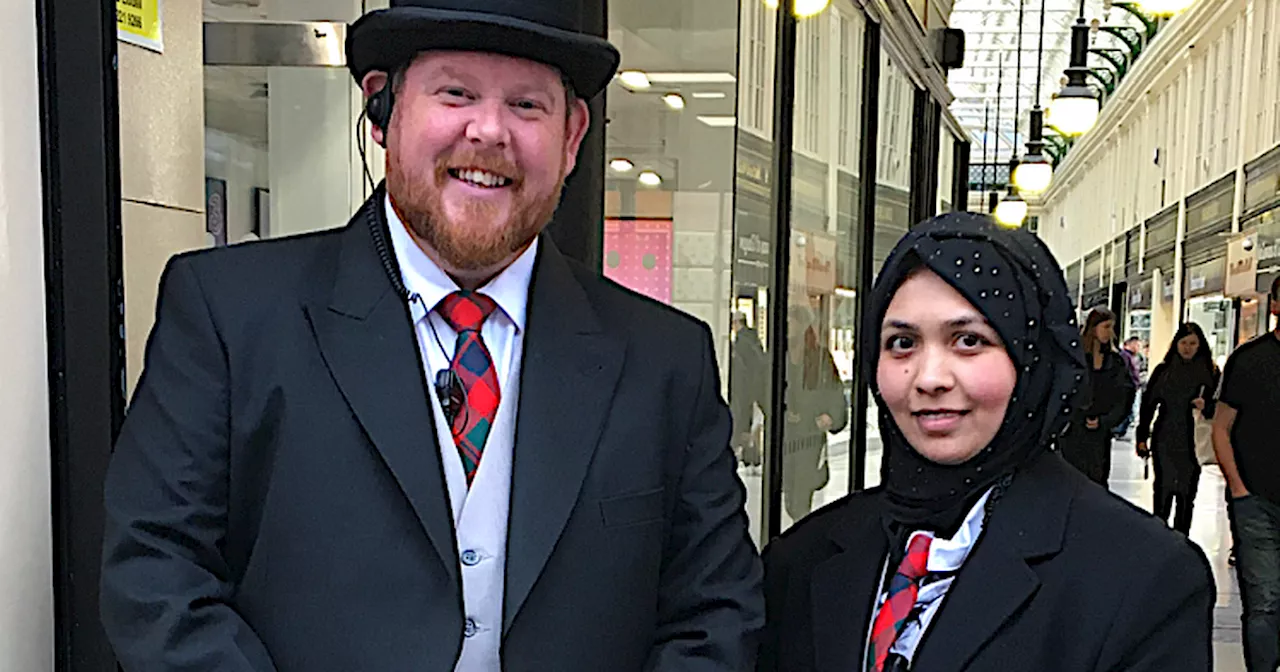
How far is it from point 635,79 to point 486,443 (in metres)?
3.16

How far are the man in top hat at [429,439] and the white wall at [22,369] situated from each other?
265mm

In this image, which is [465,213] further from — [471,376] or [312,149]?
[312,149]

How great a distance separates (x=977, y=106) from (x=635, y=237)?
2511 centimetres

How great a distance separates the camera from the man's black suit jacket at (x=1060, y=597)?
1.47 meters

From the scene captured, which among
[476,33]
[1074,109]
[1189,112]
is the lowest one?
[476,33]

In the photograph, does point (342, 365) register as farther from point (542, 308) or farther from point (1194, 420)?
point (1194, 420)

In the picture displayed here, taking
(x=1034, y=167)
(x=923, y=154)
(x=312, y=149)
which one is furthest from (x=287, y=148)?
(x=1034, y=167)

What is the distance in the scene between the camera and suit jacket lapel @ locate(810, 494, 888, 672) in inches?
62.7

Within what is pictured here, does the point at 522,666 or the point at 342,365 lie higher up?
the point at 342,365

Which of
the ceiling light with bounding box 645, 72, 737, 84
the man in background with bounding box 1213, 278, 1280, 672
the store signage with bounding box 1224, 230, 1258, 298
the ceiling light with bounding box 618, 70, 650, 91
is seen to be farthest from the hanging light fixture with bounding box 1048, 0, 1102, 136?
the ceiling light with bounding box 618, 70, 650, 91

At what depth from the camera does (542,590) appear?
4.39ft

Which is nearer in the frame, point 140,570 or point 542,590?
point 140,570

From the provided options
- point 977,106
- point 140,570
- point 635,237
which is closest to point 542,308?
point 140,570

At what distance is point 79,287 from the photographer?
59.3 inches
